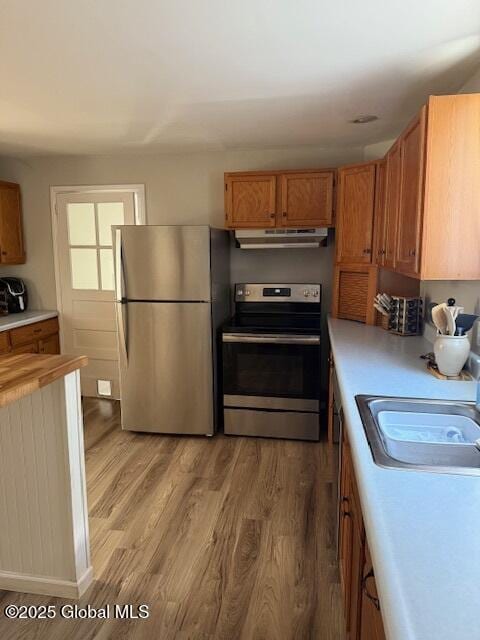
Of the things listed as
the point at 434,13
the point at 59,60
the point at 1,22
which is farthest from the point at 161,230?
the point at 434,13

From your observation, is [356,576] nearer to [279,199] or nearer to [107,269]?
[279,199]

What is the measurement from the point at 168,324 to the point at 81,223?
154cm

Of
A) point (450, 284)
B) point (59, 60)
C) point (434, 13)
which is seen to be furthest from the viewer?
point (450, 284)

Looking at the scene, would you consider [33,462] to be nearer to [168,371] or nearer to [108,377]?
[168,371]

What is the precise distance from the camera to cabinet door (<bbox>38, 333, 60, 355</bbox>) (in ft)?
13.1

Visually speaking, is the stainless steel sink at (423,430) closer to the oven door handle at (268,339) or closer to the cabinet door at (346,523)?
the cabinet door at (346,523)

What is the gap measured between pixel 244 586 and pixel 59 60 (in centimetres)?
243

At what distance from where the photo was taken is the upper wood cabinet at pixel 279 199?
3381mm

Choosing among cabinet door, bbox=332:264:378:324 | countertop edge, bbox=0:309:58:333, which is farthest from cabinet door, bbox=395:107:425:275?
countertop edge, bbox=0:309:58:333

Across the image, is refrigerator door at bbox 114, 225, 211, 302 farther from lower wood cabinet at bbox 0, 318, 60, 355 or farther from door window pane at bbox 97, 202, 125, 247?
lower wood cabinet at bbox 0, 318, 60, 355

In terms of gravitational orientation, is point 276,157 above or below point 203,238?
above

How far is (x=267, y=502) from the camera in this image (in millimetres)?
2514

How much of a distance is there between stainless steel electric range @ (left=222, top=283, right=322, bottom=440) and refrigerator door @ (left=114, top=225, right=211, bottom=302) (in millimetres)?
450

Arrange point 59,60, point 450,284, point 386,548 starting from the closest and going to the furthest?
point 386,548
point 59,60
point 450,284
